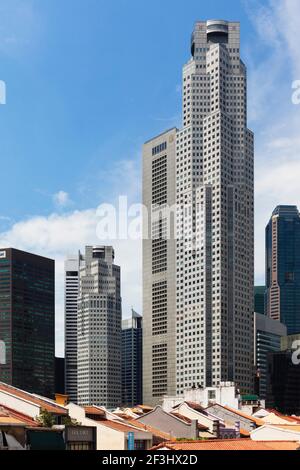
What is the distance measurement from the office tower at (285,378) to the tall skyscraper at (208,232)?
4.90 metres

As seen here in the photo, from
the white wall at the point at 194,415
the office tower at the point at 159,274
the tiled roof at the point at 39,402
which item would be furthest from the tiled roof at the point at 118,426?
Answer: the office tower at the point at 159,274

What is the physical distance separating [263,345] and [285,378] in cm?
1395

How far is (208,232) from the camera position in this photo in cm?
17000

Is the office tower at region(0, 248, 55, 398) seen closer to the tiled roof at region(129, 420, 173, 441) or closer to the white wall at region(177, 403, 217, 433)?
the white wall at region(177, 403, 217, 433)

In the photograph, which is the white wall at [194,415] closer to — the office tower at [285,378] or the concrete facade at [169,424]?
the concrete facade at [169,424]

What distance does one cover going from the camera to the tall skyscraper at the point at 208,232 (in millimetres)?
167250

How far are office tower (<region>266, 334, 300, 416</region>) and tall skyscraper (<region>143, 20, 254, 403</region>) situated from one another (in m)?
4.90

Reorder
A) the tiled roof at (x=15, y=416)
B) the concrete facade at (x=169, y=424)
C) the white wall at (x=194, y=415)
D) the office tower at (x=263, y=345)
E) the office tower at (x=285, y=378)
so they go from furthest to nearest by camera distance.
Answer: the office tower at (x=263, y=345) < the office tower at (x=285, y=378) < the white wall at (x=194, y=415) < the concrete facade at (x=169, y=424) < the tiled roof at (x=15, y=416)

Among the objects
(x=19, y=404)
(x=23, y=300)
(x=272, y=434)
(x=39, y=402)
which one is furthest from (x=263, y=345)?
(x=19, y=404)

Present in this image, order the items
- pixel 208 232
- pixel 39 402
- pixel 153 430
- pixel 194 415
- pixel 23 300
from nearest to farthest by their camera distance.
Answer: pixel 39 402 → pixel 153 430 → pixel 194 415 → pixel 208 232 → pixel 23 300

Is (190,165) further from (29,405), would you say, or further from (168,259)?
(29,405)

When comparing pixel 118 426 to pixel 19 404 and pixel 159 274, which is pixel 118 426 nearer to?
pixel 19 404

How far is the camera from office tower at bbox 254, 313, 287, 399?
178 metres
